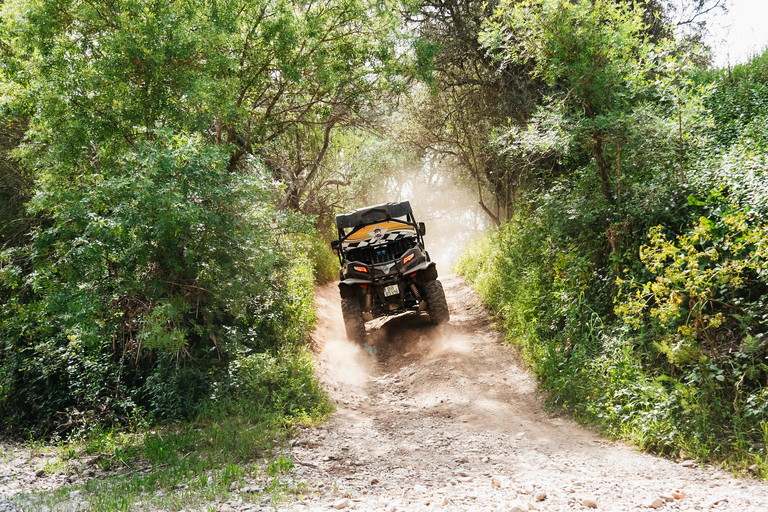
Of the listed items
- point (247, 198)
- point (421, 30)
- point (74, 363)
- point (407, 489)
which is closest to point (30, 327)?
point (74, 363)

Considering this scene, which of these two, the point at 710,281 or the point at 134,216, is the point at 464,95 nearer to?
the point at 710,281

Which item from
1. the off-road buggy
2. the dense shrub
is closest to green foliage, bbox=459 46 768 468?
the off-road buggy

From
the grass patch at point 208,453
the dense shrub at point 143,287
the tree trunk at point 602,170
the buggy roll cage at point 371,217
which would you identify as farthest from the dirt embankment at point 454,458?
the tree trunk at point 602,170

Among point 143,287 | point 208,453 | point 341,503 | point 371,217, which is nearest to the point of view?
point 341,503

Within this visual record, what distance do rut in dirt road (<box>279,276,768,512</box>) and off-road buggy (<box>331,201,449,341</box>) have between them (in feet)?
2.42

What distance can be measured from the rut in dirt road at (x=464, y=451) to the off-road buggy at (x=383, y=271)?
74 cm

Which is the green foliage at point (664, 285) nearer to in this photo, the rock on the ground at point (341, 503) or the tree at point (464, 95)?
the tree at point (464, 95)

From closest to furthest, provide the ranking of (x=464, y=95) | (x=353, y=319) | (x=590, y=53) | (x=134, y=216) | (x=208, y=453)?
(x=208, y=453)
(x=134, y=216)
(x=590, y=53)
(x=353, y=319)
(x=464, y=95)

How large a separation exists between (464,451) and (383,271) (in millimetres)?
4487

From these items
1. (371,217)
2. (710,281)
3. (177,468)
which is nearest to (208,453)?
(177,468)

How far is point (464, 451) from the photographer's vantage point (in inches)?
204

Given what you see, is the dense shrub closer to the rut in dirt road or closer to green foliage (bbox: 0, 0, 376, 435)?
green foliage (bbox: 0, 0, 376, 435)

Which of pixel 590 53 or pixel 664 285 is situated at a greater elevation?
pixel 590 53

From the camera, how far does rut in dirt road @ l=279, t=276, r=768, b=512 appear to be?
3.81 metres
